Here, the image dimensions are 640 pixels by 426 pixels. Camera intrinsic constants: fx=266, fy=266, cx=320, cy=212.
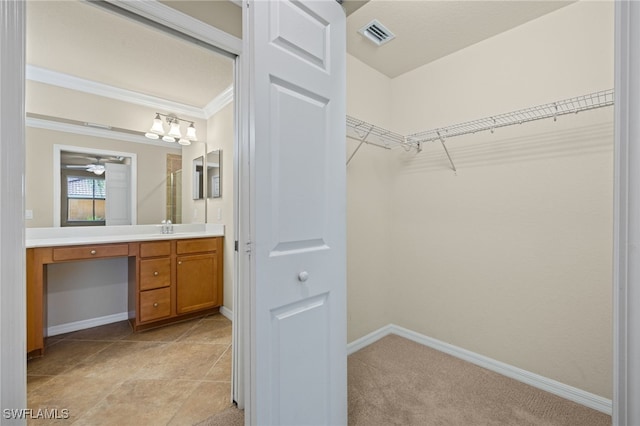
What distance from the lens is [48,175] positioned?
8.37 ft

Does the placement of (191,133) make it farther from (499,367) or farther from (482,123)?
(499,367)

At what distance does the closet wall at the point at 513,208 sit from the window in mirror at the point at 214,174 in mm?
1800

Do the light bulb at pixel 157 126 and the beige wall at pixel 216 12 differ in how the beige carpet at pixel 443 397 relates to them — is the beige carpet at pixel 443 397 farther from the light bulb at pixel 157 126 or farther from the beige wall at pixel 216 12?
the light bulb at pixel 157 126

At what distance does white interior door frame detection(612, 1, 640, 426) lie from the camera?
0.41 meters

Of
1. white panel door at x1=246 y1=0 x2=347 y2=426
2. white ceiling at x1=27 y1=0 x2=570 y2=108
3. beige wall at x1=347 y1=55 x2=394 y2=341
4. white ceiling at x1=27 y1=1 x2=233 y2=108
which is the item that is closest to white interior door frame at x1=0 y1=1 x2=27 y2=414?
white ceiling at x1=27 y1=0 x2=570 y2=108

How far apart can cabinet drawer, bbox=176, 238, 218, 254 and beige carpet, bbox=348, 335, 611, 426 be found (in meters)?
1.96

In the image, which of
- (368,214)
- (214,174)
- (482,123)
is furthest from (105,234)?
(482,123)

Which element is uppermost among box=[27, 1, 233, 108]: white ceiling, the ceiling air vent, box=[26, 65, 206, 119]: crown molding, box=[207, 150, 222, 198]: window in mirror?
box=[27, 1, 233, 108]: white ceiling

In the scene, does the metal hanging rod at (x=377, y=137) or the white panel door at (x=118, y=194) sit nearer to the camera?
the metal hanging rod at (x=377, y=137)

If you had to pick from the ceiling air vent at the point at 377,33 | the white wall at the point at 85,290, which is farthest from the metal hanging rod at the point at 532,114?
the white wall at the point at 85,290

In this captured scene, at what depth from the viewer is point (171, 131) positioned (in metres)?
3.20

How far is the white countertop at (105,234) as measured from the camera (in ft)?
7.80

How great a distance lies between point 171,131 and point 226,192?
101 centimetres

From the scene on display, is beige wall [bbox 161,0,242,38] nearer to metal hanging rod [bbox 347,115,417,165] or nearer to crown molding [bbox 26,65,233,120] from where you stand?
metal hanging rod [bbox 347,115,417,165]
